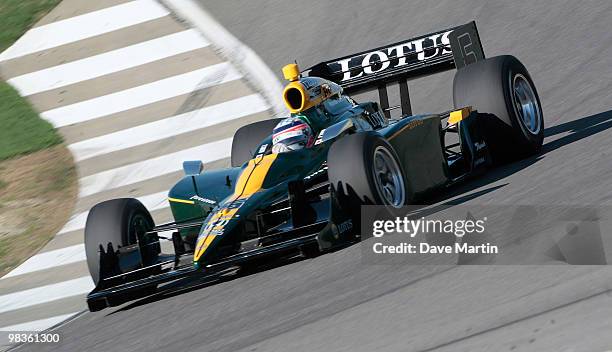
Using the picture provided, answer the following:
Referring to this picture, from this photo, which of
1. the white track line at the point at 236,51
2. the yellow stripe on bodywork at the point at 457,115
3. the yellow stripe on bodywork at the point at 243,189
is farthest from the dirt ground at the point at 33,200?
the yellow stripe on bodywork at the point at 457,115

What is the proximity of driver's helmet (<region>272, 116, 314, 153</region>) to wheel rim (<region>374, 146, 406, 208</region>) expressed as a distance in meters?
0.79

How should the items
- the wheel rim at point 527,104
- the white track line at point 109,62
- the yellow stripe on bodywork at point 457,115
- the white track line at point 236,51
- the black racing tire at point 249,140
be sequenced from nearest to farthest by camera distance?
the yellow stripe on bodywork at point 457,115 → the wheel rim at point 527,104 → the black racing tire at point 249,140 → the white track line at point 236,51 → the white track line at point 109,62

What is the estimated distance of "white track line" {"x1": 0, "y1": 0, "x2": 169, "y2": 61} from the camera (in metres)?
15.8

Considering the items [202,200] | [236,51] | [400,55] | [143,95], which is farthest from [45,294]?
[236,51]

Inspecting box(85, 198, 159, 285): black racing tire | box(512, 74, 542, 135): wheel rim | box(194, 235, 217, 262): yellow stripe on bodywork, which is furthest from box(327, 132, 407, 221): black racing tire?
box(512, 74, 542, 135): wheel rim

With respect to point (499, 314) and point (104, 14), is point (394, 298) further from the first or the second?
point (104, 14)

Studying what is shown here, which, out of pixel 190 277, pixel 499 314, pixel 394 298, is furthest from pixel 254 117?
pixel 499 314

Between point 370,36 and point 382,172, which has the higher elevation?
point 370,36

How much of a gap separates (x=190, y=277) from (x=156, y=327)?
2.24 ft

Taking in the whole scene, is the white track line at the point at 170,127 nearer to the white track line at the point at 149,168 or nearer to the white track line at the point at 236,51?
the white track line at the point at 236,51

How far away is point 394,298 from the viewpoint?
21.1ft

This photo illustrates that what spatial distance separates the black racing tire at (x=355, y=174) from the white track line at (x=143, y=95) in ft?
21.5

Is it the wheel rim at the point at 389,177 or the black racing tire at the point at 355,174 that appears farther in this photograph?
the wheel rim at the point at 389,177
